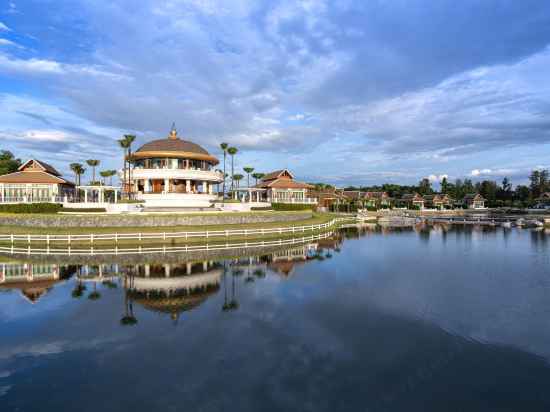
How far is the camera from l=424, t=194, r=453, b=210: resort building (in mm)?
139625

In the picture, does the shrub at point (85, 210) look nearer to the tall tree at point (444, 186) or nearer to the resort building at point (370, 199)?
the resort building at point (370, 199)

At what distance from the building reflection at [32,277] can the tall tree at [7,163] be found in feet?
204

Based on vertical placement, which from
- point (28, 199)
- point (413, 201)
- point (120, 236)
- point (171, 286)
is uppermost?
point (28, 199)

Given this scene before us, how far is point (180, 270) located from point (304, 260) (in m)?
11.2

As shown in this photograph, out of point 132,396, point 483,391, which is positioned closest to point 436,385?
point 483,391

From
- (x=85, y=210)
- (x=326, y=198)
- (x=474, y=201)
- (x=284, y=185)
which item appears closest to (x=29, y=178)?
(x=85, y=210)

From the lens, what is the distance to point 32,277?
921 inches

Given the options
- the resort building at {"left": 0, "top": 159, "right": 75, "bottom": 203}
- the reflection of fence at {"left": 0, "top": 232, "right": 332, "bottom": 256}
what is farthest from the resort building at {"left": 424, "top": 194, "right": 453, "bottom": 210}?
the resort building at {"left": 0, "top": 159, "right": 75, "bottom": 203}

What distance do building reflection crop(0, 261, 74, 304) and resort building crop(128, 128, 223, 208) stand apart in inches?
1099

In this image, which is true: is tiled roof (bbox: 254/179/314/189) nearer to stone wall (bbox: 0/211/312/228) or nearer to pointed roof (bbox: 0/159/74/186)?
stone wall (bbox: 0/211/312/228)

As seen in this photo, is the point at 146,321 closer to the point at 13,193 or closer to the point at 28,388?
the point at 28,388

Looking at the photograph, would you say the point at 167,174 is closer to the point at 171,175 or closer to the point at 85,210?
the point at 171,175

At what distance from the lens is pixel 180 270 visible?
25359 millimetres

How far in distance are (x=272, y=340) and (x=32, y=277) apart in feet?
63.5
